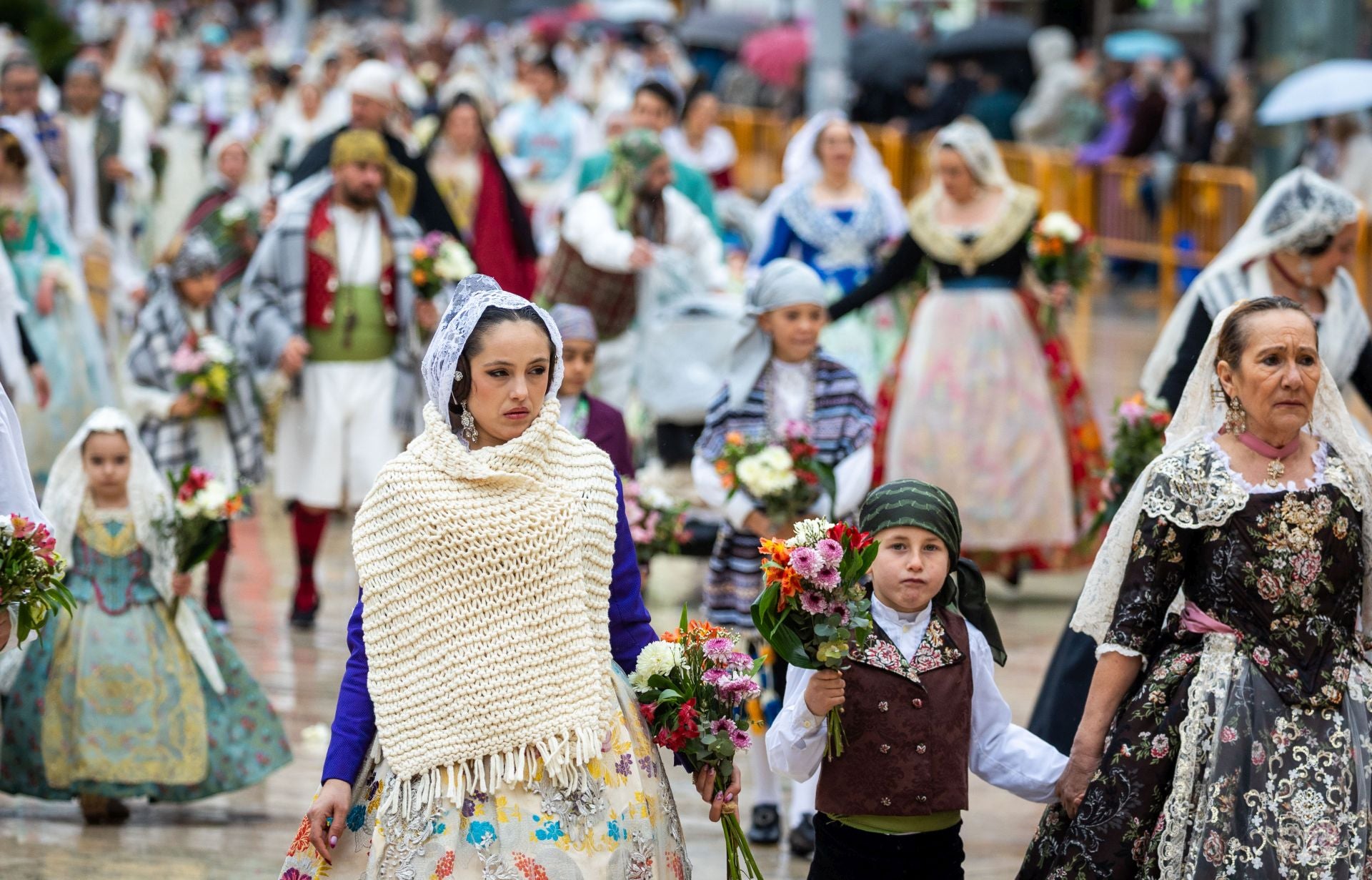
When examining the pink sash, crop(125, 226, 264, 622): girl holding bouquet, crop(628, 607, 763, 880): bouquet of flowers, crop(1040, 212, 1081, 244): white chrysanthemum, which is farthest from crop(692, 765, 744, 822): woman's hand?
crop(1040, 212, 1081, 244): white chrysanthemum

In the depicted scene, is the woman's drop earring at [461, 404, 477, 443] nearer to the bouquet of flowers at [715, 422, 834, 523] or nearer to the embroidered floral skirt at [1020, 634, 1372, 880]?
the embroidered floral skirt at [1020, 634, 1372, 880]

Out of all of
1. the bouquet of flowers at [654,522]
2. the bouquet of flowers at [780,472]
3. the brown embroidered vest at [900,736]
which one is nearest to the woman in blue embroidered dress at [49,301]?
the bouquet of flowers at [654,522]

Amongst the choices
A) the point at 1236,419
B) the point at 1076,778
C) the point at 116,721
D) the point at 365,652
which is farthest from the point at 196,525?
the point at 1236,419

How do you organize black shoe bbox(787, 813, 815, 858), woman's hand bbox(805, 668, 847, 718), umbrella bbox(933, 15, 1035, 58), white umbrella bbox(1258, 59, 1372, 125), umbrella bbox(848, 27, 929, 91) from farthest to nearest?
umbrella bbox(848, 27, 929, 91) → umbrella bbox(933, 15, 1035, 58) → white umbrella bbox(1258, 59, 1372, 125) → black shoe bbox(787, 813, 815, 858) → woman's hand bbox(805, 668, 847, 718)

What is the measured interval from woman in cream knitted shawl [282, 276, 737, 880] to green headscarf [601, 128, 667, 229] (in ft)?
19.2

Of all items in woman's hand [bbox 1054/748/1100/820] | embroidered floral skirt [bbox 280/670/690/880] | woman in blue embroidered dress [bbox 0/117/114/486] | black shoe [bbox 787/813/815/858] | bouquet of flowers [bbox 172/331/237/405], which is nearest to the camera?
embroidered floral skirt [bbox 280/670/690/880]

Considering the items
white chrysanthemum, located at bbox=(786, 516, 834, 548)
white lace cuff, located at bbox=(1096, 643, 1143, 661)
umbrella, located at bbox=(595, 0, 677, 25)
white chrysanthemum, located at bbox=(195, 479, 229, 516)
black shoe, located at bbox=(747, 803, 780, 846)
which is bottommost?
black shoe, located at bbox=(747, 803, 780, 846)

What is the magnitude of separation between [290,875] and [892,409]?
21.2 feet

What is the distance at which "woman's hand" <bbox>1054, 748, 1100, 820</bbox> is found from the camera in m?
5.04

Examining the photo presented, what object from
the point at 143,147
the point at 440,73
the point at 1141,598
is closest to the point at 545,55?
the point at 143,147

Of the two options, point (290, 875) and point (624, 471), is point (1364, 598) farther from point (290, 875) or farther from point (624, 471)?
point (624, 471)

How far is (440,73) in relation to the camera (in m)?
26.0

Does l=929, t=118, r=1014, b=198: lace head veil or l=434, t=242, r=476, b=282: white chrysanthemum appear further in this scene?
l=929, t=118, r=1014, b=198: lace head veil

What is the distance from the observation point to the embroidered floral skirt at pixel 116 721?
23.1 feet
